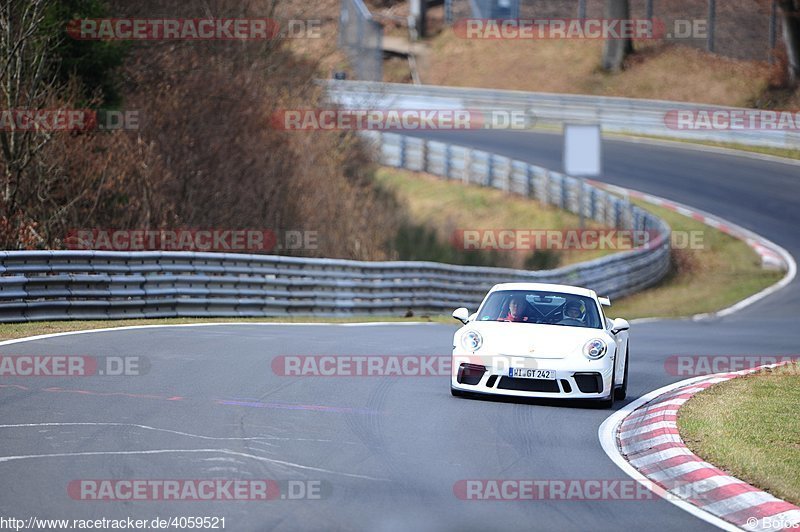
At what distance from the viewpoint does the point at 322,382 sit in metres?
13.5

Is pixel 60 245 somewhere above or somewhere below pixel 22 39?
below

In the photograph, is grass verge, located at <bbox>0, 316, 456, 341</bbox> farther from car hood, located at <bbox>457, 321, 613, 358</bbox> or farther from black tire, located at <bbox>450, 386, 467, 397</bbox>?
car hood, located at <bbox>457, 321, 613, 358</bbox>

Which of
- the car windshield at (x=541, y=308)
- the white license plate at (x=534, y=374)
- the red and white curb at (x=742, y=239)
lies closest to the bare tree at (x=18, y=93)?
the car windshield at (x=541, y=308)

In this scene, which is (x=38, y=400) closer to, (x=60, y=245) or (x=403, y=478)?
(x=403, y=478)

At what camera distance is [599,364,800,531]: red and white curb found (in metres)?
7.85

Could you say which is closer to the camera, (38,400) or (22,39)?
(38,400)

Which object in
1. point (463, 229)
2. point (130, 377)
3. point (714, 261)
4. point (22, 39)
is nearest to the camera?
point (130, 377)

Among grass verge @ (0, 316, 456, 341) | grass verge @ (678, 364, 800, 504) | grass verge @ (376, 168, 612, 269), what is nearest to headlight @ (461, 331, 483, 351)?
grass verge @ (678, 364, 800, 504)

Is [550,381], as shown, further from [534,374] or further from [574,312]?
[574,312]

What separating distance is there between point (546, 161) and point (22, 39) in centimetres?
2961

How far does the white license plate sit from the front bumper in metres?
0.03

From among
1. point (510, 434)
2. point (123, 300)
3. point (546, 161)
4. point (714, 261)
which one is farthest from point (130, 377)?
point (546, 161)

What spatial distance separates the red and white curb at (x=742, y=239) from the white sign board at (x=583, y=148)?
3.37 metres

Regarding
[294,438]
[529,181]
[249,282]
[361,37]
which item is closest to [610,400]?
[294,438]
